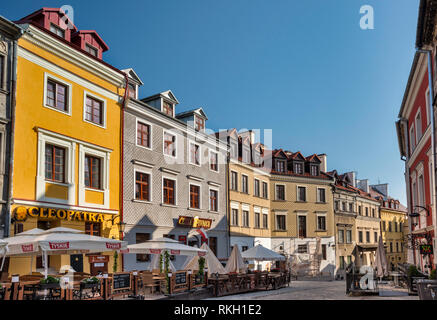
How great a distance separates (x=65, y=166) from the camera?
1934 centimetres

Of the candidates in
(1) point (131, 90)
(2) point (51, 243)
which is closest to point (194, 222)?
(1) point (131, 90)

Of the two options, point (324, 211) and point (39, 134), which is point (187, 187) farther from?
point (324, 211)

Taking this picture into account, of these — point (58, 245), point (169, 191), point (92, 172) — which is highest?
point (92, 172)

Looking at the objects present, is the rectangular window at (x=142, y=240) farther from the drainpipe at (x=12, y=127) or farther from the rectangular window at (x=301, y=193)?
the rectangular window at (x=301, y=193)

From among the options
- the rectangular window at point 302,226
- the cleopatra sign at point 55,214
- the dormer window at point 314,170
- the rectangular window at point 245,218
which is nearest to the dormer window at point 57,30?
the cleopatra sign at point 55,214

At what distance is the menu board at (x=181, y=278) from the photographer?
709 inches

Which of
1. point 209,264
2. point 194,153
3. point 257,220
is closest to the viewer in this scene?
point 209,264

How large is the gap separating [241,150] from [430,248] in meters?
21.2

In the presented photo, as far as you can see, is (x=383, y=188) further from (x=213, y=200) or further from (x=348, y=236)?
(x=213, y=200)

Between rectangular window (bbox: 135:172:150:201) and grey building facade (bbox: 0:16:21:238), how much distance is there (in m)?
7.94

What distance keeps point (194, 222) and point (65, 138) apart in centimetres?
1065

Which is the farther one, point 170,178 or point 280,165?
point 280,165

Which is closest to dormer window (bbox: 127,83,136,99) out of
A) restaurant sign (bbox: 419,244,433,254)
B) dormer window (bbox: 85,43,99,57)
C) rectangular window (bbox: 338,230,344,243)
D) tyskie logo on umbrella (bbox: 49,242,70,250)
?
dormer window (bbox: 85,43,99,57)
